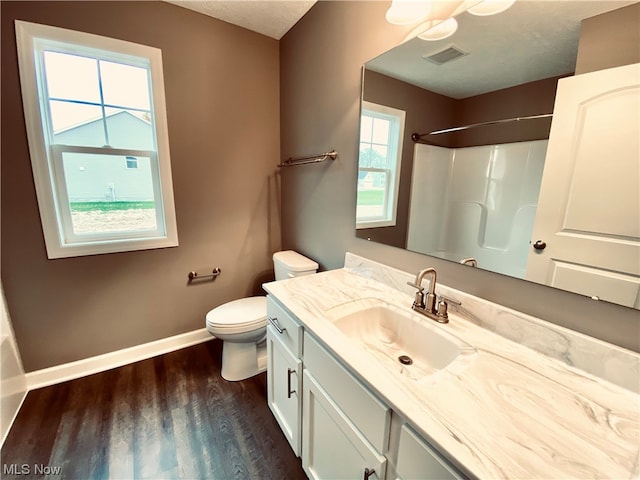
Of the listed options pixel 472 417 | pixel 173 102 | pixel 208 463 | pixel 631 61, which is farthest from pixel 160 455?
pixel 631 61

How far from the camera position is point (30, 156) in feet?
4.95

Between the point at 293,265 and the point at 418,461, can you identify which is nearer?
the point at 418,461

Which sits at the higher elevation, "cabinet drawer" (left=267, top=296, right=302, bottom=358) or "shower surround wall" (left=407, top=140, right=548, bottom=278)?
"shower surround wall" (left=407, top=140, right=548, bottom=278)

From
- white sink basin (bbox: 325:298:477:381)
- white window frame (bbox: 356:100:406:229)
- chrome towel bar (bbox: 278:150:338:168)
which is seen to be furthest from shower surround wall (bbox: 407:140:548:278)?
chrome towel bar (bbox: 278:150:338:168)

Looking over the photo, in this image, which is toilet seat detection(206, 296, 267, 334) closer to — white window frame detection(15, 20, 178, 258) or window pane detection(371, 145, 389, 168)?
white window frame detection(15, 20, 178, 258)

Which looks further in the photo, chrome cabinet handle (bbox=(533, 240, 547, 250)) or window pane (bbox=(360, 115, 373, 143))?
window pane (bbox=(360, 115, 373, 143))

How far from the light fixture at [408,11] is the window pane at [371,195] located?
0.65 m

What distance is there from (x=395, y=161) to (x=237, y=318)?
1.34 meters

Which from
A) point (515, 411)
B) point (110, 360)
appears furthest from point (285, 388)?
point (110, 360)

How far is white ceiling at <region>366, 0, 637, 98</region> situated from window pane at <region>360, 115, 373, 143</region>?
0.85 feet

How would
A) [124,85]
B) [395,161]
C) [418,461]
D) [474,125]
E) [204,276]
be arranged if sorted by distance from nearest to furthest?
[418,461], [474,125], [395,161], [124,85], [204,276]

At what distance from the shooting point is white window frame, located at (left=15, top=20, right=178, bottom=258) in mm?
1467

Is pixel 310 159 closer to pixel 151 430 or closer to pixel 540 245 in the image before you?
pixel 540 245

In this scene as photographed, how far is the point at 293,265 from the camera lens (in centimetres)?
187
